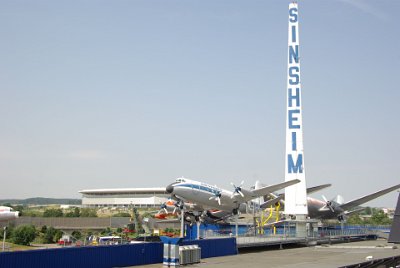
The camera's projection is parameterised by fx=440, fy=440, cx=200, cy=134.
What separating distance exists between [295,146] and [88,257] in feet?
151

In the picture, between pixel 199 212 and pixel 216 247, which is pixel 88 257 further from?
pixel 199 212

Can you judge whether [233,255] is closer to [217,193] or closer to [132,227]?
[217,193]

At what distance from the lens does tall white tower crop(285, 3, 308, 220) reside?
68.4 m

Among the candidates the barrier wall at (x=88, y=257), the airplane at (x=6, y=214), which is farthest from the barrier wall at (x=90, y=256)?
the airplane at (x=6, y=214)

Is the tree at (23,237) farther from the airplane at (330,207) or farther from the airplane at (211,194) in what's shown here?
the airplane at (330,207)

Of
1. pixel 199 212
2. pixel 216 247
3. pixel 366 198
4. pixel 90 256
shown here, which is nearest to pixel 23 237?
pixel 199 212

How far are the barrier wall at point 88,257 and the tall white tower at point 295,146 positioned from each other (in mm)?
38717

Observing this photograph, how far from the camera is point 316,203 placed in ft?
261

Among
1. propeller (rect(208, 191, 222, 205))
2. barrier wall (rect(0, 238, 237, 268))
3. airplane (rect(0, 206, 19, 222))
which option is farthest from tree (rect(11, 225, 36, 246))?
barrier wall (rect(0, 238, 237, 268))

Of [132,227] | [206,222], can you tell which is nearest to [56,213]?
[132,227]

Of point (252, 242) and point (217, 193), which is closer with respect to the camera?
point (252, 242)

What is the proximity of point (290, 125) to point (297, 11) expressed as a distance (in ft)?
61.8

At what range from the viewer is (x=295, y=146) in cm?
6856

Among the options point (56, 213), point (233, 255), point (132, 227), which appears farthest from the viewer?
point (56, 213)
